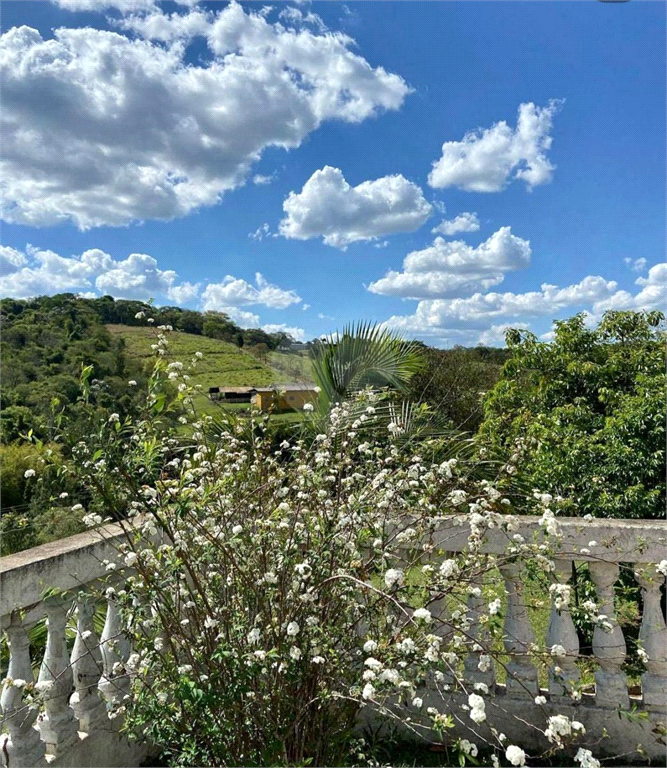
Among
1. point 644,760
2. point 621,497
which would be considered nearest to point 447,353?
point 621,497

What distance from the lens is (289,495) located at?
232 cm

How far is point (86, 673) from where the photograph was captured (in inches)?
85.7

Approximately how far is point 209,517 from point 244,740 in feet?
2.54

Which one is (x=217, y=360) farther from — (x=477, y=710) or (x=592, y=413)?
(x=477, y=710)

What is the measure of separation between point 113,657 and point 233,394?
1445mm

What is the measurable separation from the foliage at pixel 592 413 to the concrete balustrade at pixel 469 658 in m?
0.58

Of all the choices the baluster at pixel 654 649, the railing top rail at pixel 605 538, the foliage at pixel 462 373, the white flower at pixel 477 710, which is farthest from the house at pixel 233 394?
the foliage at pixel 462 373

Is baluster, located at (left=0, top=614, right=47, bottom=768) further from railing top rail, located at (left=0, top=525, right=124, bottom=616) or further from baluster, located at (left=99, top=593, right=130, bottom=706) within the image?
baluster, located at (left=99, top=593, right=130, bottom=706)

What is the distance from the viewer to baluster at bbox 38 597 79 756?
2.05m

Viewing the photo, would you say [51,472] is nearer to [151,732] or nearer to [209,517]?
[209,517]

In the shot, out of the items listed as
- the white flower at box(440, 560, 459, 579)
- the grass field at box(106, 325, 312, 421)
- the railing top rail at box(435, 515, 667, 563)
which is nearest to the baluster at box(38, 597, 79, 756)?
the grass field at box(106, 325, 312, 421)

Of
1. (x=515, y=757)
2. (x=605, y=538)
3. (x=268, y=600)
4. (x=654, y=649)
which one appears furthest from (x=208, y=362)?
(x=654, y=649)

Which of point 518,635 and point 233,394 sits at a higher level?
point 233,394

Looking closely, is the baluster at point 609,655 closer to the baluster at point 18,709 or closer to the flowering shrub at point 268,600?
the flowering shrub at point 268,600
